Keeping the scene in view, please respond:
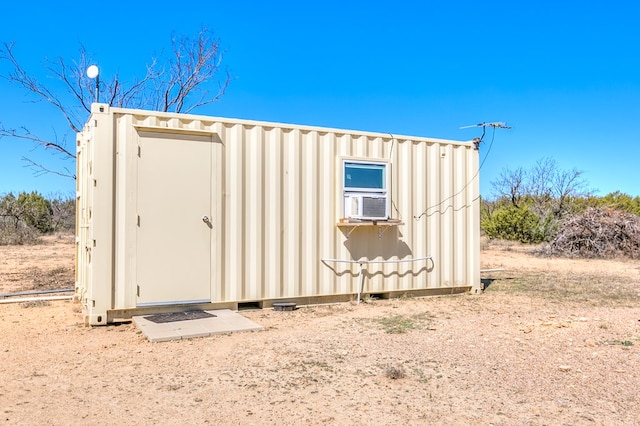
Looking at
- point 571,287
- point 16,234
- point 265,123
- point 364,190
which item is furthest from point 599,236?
point 16,234

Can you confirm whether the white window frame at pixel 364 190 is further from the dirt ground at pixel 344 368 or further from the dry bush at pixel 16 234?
the dry bush at pixel 16 234

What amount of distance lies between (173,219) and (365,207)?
2.67 m

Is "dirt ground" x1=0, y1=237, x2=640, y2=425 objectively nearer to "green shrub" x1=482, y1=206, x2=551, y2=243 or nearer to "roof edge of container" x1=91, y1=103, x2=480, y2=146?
"roof edge of container" x1=91, y1=103, x2=480, y2=146

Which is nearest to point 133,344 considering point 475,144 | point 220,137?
point 220,137

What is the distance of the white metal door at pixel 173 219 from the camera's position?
5898 millimetres

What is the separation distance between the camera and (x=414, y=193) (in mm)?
7676

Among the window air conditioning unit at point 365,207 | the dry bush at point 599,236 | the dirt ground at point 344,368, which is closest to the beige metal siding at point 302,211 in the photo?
the window air conditioning unit at point 365,207

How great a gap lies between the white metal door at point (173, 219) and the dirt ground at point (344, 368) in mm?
690

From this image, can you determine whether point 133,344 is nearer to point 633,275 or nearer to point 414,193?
point 414,193

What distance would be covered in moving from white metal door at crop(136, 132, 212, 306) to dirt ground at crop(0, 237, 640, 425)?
0.69m

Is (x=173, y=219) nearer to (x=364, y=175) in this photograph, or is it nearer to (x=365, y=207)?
(x=365, y=207)

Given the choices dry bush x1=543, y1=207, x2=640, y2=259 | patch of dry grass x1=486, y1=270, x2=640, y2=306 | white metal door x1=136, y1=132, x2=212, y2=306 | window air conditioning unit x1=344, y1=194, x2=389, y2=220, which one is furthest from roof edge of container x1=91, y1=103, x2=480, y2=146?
dry bush x1=543, y1=207, x2=640, y2=259

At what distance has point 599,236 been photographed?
14.7 m

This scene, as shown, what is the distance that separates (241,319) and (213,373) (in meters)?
1.84
